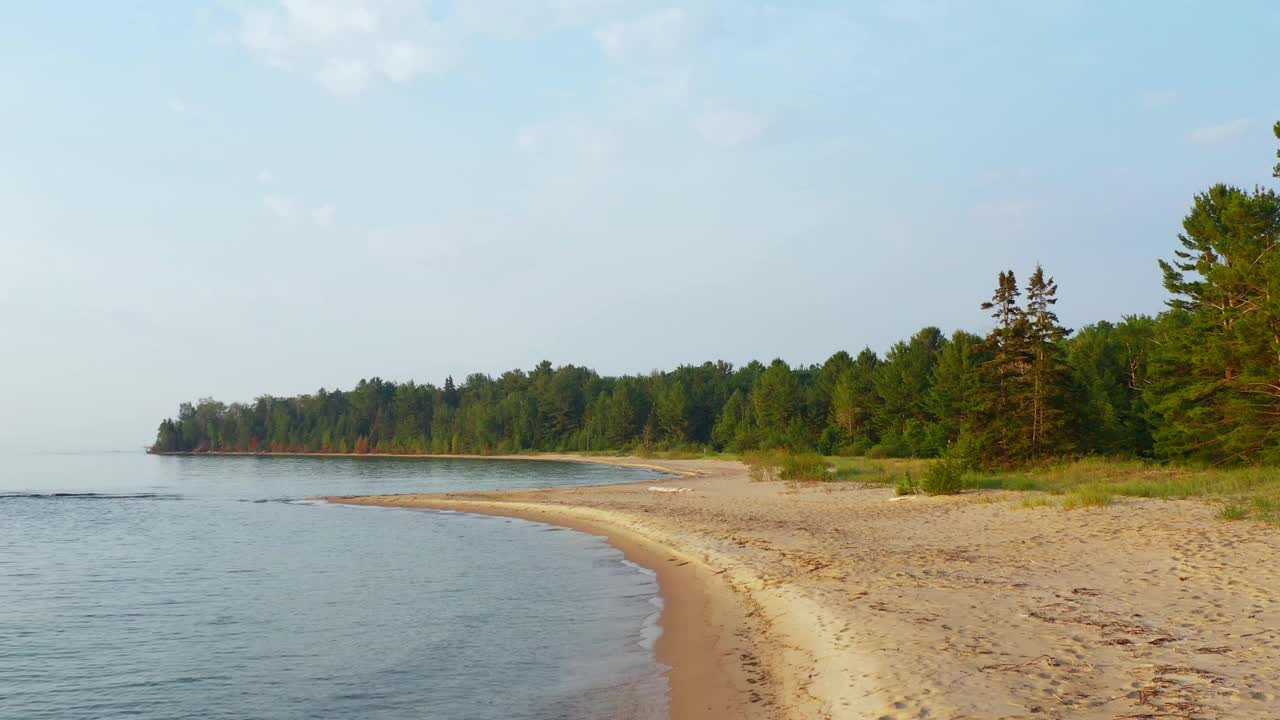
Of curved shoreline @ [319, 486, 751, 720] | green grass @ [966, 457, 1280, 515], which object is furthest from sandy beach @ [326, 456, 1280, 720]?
green grass @ [966, 457, 1280, 515]

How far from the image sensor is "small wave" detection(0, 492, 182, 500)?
69812mm

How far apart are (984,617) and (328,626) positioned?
544 inches

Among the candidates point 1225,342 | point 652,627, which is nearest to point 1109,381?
point 1225,342

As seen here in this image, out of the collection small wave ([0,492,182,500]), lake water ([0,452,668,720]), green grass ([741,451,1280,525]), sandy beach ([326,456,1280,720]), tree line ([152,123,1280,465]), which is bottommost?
small wave ([0,492,182,500])

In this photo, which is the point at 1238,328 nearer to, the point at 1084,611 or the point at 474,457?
the point at 1084,611

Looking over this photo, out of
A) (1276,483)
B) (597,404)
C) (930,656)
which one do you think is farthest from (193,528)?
(597,404)

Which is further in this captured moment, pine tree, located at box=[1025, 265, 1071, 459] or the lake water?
pine tree, located at box=[1025, 265, 1071, 459]

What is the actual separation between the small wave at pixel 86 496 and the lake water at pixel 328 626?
33346 mm

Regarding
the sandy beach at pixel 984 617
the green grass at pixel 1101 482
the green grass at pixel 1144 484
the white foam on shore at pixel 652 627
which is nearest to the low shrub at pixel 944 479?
the green grass at pixel 1101 482

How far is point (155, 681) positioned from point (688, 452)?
116017 mm

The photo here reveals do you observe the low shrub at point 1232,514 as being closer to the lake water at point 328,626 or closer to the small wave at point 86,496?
the lake water at point 328,626

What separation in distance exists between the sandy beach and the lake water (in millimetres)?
1906

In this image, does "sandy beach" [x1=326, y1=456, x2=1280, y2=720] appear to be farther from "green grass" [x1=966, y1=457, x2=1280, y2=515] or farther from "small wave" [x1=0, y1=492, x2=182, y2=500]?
"small wave" [x1=0, y1=492, x2=182, y2=500]

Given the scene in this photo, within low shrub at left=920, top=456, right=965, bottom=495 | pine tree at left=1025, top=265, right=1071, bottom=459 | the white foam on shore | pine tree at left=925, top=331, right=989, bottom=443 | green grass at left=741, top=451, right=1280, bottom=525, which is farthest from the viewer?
pine tree at left=925, top=331, right=989, bottom=443
